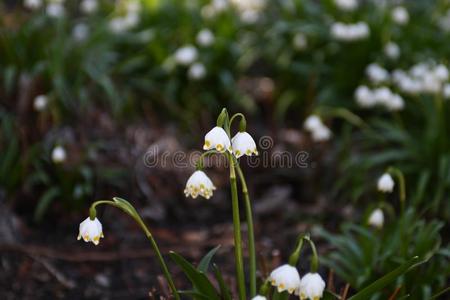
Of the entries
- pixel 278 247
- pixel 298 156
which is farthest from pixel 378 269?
pixel 298 156

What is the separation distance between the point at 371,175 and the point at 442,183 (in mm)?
623

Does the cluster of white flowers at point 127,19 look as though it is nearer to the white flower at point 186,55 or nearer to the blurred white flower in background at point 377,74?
the white flower at point 186,55

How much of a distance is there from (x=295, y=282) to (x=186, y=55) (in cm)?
316

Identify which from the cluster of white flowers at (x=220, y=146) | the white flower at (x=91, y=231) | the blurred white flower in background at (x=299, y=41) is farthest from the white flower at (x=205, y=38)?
the white flower at (x=91, y=231)

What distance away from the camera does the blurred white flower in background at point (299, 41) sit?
534 cm

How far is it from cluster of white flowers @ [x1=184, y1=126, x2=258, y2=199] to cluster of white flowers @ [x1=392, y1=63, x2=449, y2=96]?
88.8 inches

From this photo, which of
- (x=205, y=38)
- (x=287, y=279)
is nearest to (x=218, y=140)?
(x=287, y=279)

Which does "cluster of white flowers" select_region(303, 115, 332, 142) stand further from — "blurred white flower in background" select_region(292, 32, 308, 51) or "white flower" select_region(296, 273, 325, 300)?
"white flower" select_region(296, 273, 325, 300)

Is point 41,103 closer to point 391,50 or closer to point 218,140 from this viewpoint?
point 218,140

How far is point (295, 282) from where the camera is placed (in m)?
2.13

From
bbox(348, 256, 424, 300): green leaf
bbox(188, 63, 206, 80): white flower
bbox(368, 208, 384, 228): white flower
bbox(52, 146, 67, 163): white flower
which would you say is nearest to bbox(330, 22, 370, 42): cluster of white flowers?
bbox(188, 63, 206, 80): white flower

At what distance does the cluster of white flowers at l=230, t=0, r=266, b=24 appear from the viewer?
Answer: 18.5 feet

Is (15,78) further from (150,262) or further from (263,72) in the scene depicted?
(263,72)

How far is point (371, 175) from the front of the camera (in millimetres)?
4332
